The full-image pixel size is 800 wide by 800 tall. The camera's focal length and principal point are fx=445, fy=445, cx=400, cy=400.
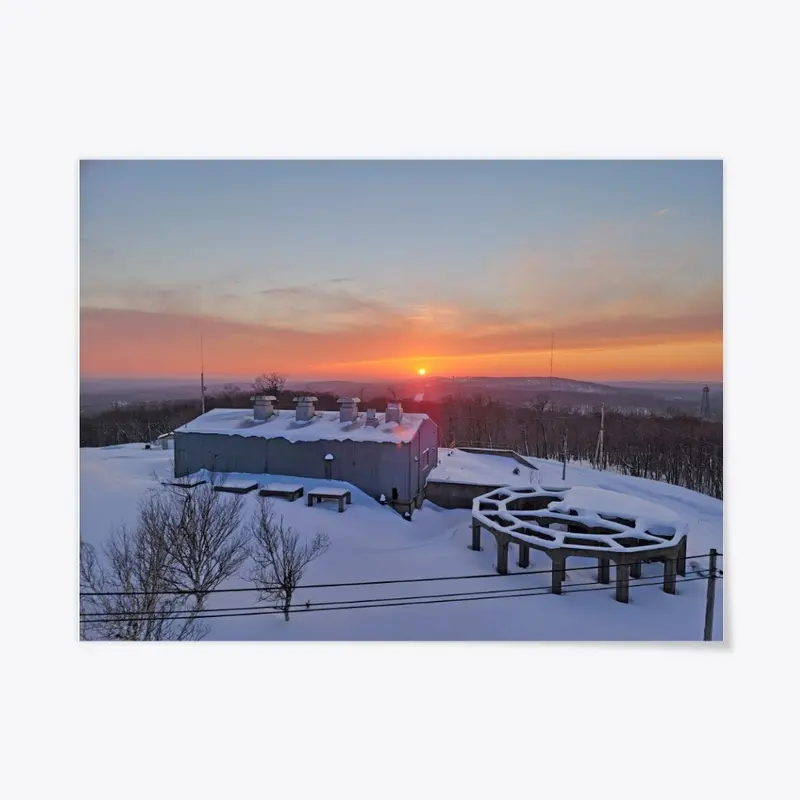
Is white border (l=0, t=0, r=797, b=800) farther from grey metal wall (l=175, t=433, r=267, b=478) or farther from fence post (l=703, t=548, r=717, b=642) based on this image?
grey metal wall (l=175, t=433, r=267, b=478)

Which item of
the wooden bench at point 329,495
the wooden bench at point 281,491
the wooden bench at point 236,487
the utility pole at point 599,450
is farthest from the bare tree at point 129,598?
the utility pole at point 599,450

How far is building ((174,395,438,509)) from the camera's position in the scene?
19.4 feet

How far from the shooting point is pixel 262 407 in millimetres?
6051

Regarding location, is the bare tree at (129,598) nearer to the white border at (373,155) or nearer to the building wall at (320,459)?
the white border at (373,155)

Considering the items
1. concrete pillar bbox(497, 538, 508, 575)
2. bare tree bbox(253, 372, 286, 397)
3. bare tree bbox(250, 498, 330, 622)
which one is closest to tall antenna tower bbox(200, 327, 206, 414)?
bare tree bbox(253, 372, 286, 397)

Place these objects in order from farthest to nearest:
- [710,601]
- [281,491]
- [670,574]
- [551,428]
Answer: [551,428] < [281,491] < [670,574] < [710,601]

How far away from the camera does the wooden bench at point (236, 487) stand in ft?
15.5

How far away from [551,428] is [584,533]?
2153 millimetres

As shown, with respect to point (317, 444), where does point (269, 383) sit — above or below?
above

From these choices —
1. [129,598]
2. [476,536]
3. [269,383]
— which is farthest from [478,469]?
[129,598]

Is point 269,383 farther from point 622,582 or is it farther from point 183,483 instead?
point 622,582

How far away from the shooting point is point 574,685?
2.91 meters

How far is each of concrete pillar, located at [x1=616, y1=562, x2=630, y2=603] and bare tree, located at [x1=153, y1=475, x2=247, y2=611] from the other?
3.20m

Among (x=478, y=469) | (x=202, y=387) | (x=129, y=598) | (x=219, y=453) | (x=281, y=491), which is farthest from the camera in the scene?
(x=478, y=469)
